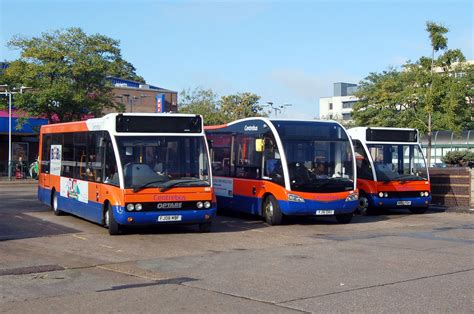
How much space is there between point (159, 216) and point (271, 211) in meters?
3.77

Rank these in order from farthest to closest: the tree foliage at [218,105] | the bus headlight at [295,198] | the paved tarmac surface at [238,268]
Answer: the tree foliage at [218,105] < the bus headlight at [295,198] < the paved tarmac surface at [238,268]

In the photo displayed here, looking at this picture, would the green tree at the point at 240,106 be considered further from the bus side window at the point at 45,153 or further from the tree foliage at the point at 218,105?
the bus side window at the point at 45,153

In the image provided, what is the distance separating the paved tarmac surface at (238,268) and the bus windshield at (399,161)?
3.46 m

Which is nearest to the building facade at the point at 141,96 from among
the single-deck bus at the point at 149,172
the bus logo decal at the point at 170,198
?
the single-deck bus at the point at 149,172

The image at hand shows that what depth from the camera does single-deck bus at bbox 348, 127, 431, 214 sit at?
1988 centimetres

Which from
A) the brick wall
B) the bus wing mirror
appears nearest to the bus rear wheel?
the brick wall

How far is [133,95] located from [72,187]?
206ft

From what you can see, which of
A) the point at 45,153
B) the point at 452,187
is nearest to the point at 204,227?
the point at 45,153

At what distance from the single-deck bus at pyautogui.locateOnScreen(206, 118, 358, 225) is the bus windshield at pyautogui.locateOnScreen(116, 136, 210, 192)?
1424mm

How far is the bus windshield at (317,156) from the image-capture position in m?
16.4

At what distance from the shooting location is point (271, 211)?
1684cm

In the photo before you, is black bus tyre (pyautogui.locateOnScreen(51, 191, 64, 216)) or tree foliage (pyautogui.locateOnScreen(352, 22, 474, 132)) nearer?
black bus tyre (pyautogui.locateOnScreen(51, 191, 64, 216))

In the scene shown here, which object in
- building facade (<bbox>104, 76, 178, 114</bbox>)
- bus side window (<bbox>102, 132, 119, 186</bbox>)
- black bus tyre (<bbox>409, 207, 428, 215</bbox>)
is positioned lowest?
black bus tyre (<bbox>409, 207, 428, 215</bbox>)

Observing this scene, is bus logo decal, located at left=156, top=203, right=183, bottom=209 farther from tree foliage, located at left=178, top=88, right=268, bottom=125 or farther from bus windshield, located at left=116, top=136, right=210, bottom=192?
tree foliage, located at left=178, top=88, right=268, bottom=125
